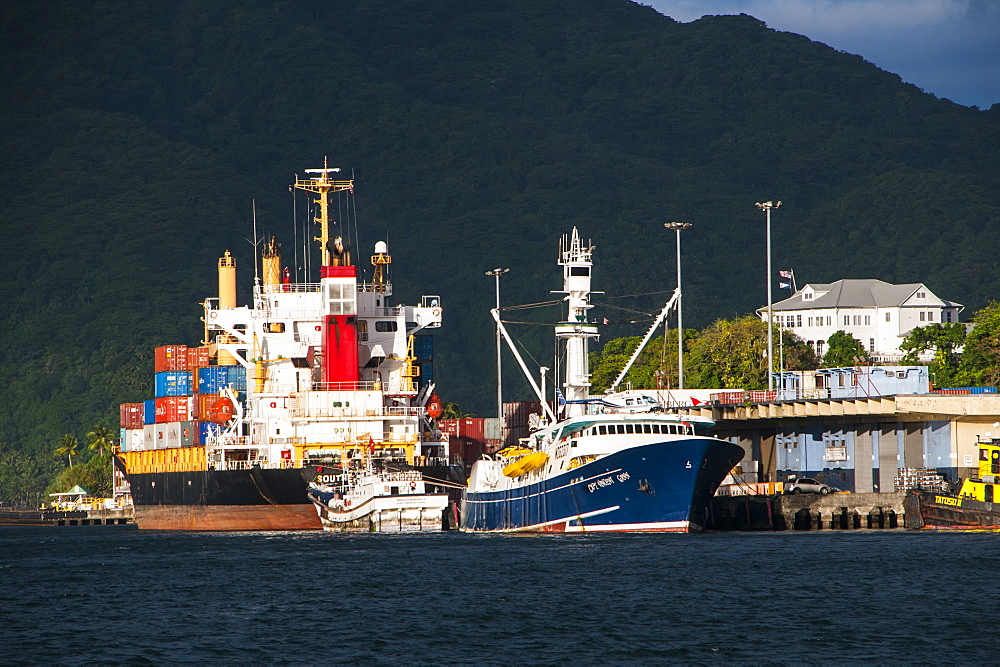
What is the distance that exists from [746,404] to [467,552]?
40501 mm

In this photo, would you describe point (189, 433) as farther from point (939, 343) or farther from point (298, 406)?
point (939, 343)

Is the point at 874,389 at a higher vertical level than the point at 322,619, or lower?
higher

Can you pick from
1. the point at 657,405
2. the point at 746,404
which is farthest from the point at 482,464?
the point at 746,404

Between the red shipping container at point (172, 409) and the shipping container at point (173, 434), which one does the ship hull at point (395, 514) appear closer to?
the red shipping container at point (172, 409)

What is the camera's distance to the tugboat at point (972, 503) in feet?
257

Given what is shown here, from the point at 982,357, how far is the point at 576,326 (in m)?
58.5

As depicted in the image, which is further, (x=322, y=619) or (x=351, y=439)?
(x=351, y=439)

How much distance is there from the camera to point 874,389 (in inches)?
4038

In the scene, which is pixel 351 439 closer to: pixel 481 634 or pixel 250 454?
pixel 250 454

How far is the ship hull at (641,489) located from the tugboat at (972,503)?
11176mm

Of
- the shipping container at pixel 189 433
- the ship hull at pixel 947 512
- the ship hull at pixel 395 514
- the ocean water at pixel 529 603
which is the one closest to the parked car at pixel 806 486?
the ship hull at pixel 947 512

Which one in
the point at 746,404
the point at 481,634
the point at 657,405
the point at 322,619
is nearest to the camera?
the point at 481,634

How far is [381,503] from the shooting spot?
92312 millimetres

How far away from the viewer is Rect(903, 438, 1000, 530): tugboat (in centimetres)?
7844
